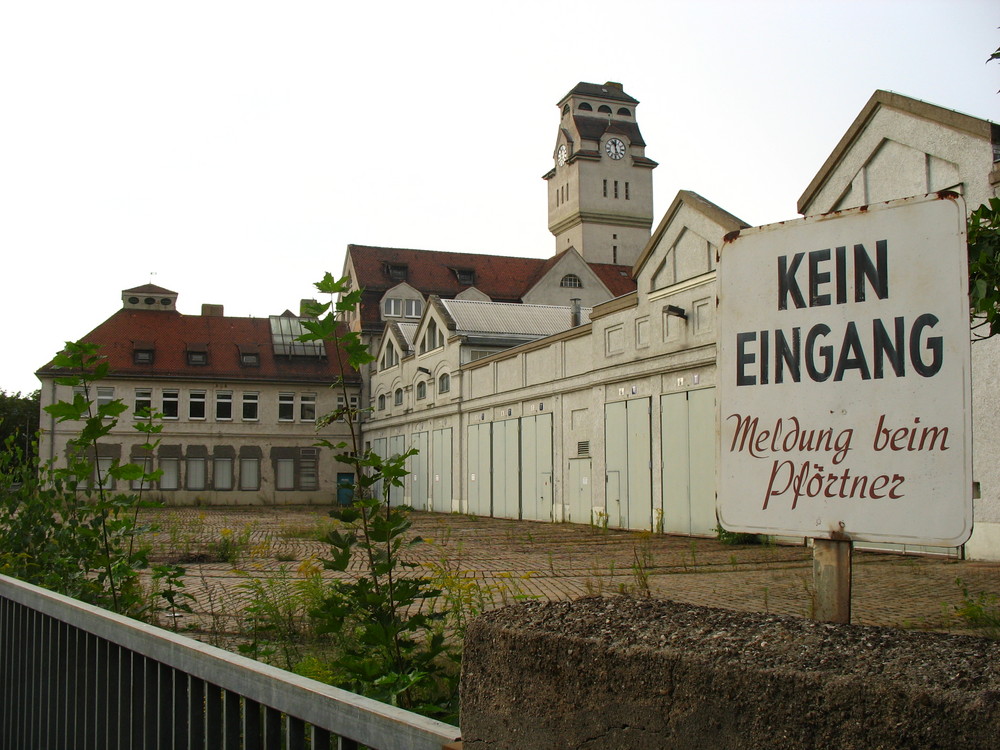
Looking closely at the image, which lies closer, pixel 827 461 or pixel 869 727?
pixel 869 727

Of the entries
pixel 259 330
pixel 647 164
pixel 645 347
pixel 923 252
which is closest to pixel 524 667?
pixel 923 252

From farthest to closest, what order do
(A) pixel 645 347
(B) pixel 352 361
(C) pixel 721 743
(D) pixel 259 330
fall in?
(D) pixel 259 330 < (A) pixel 645 347 < (B) pixel 352 361 < (C) pixel 721 743

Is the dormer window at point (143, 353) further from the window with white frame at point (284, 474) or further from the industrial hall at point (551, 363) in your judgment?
the window with white frame at point (284, 474)

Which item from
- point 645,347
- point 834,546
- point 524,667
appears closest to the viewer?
point 524,667

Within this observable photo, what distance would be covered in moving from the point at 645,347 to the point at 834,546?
81.2 feet

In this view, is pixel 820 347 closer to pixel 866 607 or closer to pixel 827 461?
pixel 827 461

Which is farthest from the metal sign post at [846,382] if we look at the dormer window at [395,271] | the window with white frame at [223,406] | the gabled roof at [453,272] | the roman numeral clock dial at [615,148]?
the roman numeral clock dial at [615,148]

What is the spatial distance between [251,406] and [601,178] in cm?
3277

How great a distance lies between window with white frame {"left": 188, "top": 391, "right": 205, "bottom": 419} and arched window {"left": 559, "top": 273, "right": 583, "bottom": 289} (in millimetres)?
24456

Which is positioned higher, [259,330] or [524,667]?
[259,330]

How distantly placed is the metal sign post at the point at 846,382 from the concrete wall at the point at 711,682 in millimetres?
572

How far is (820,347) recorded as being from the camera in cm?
254

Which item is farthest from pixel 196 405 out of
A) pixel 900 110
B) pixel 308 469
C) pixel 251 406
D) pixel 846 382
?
pixel 846 382

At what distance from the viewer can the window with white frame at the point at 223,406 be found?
56.2 meters
